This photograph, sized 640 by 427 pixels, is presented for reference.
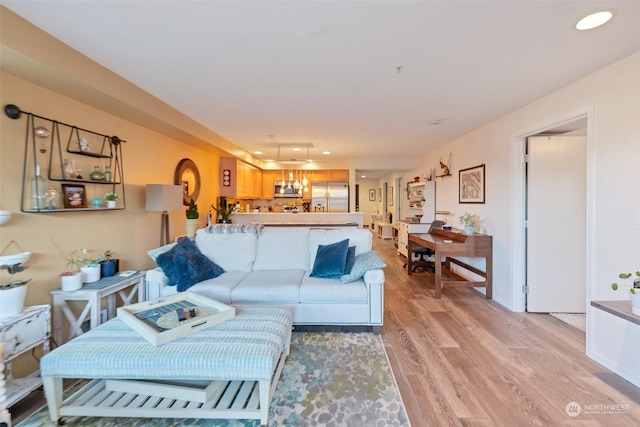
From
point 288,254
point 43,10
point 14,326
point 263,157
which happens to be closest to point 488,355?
point 288,254

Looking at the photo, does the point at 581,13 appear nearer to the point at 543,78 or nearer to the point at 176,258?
the point at 543,78

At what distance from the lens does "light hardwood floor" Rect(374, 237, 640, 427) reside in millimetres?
1638

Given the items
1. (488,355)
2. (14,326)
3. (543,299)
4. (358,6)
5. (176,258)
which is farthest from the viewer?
(543,299)

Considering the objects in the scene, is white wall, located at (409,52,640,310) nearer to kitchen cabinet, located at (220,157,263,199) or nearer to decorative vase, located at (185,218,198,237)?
decorative vase, located at (185,218,198,237)

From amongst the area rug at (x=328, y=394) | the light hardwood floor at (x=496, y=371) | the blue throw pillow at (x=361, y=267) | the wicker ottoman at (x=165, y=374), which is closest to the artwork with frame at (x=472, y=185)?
the light hardwood floor at (x=496, y=371)

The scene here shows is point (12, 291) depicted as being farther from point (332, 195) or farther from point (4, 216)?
point (332, 195)

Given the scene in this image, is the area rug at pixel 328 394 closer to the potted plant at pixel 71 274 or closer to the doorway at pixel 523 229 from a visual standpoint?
the potted plant at pixel 71 274

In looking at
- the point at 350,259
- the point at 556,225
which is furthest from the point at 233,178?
the point at 556,225

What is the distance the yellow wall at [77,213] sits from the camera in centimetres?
189

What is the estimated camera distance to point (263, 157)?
638cm

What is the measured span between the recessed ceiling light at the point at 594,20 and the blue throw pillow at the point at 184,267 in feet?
11.5

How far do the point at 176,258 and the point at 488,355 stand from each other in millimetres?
2989

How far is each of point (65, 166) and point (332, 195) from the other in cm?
547

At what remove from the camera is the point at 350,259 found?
296 centimetres
